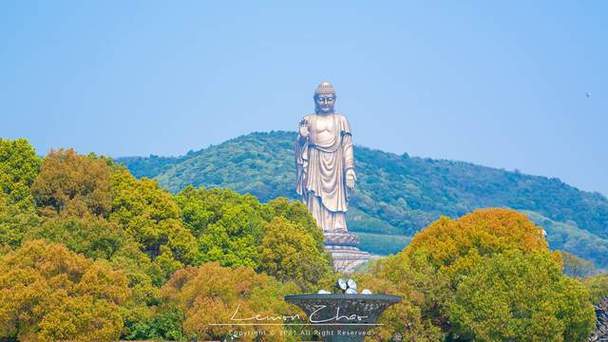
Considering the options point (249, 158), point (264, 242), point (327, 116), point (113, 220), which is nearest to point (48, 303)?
point (113, 220)

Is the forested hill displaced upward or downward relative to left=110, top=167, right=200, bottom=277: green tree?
upward

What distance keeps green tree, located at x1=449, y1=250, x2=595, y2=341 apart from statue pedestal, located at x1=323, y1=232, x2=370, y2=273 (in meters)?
26.9

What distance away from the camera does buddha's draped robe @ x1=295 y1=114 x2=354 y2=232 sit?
240 feet

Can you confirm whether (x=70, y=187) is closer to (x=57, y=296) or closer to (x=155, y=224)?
(x=155, y=224)

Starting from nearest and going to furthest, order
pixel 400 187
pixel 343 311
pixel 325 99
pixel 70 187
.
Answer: pixel 343 311
pixel 70 187
pixel 325 99
pixel 400 187

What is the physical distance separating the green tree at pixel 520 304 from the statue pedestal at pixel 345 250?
88.2ft

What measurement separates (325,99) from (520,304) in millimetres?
31477

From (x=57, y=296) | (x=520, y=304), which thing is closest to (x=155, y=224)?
(x=57, y=296)

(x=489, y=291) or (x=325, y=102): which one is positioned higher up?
(x=325, y=102)

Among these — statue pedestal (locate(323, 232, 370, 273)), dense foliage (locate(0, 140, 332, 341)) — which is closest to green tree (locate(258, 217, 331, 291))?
dense foliage (locate(0, 140, 332, 341))

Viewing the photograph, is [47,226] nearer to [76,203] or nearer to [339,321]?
[76,203]

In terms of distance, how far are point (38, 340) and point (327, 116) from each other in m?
37.5

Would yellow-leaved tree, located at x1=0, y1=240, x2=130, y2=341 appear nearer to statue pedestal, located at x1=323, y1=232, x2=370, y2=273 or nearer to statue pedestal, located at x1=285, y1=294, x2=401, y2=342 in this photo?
statue pedestal, located at x1=285, y1=294, x2=401, y2=342

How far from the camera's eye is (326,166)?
7369cm
